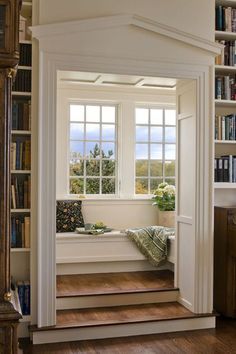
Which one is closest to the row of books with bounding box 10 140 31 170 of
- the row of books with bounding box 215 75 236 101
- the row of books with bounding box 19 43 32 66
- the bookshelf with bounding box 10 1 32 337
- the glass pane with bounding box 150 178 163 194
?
the bookshelf with bounding box 10 1 32 337

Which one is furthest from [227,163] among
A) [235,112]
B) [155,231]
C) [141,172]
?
[141,172]

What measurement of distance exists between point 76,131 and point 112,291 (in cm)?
259

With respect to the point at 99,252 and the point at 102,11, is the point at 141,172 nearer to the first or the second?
the point at 99,252

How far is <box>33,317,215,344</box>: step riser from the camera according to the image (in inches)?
157

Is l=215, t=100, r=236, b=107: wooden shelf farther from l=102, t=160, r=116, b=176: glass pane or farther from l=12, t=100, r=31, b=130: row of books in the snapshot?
l=102, t=160, r=116, b=176: glass pane

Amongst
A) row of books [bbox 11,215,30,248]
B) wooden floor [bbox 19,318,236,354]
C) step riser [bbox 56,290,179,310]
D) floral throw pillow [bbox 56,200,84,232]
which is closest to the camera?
wooden floor [bbox 19,318,236,354]

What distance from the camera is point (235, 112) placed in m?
5.00

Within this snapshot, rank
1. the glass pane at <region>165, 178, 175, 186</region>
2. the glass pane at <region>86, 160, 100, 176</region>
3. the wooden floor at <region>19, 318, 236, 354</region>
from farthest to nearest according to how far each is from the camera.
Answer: the glass pane at <region>165, 178, 175, 186</region>
the glass pane at <region>86, 160, 100, 176</region>
the wooden floor at <region>19, 318, 236, 354</region>

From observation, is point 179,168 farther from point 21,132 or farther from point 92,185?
point 92,185

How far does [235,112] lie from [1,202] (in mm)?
3084

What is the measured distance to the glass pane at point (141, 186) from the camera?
6.65 metres

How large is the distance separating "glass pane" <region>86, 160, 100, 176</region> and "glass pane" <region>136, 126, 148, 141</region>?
0.70 m

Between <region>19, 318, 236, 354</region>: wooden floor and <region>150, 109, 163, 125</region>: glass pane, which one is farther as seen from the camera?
<region>150, 109, 163, 125</region>: glass pane

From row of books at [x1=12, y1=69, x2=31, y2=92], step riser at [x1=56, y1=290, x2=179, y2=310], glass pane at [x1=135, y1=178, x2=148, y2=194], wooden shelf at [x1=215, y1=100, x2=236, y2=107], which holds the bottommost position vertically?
step riser at [x1=56, y1=290, x2=179, y2=310]
